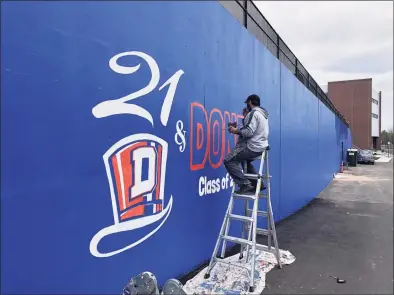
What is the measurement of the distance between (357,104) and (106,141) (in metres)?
63.8

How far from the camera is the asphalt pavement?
3873 millimetres

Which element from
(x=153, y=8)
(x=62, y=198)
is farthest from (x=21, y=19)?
(x=153, y=8)

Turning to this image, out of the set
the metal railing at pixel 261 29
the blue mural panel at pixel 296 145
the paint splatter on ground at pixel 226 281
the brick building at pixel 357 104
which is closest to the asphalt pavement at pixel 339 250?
the paint splatter on ground at pixel 226 281

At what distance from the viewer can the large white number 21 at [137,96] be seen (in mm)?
2744

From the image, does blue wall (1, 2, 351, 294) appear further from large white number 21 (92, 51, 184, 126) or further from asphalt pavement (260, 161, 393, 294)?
asphalt pavement (260, 161, 393, 294)

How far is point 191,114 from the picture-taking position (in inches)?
156

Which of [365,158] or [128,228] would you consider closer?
[128,228]

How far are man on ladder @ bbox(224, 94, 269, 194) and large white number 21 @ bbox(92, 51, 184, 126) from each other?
3.24 ft

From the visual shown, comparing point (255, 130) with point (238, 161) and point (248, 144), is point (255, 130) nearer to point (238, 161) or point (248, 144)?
point (248, 144)

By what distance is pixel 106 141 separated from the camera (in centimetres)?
273

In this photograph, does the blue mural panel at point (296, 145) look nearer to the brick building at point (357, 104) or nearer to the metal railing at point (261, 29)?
the metal railing at point (261, 29)

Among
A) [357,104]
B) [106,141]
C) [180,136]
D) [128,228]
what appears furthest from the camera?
[357,104]

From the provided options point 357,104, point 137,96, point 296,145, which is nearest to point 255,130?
point 137,96

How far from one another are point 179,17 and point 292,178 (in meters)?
5.97
